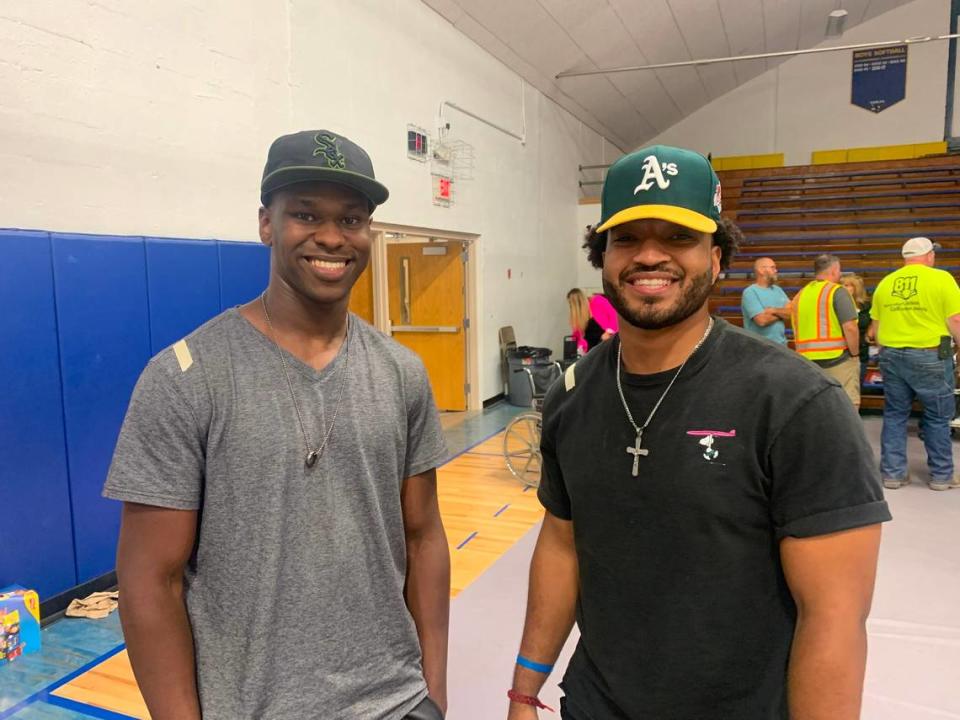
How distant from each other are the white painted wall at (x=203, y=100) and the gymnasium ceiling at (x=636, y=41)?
586 millimetres

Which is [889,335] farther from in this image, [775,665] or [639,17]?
[639,17]

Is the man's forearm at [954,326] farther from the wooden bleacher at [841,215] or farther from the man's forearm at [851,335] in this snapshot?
the wooden bleacher at [841,215]

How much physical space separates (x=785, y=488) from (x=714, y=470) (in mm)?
107

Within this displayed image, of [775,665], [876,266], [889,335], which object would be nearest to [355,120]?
[889,335]

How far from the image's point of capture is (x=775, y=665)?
1.11 meters

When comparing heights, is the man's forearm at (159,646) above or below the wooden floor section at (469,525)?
above

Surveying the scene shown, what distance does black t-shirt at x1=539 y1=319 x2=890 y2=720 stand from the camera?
103 centimetres

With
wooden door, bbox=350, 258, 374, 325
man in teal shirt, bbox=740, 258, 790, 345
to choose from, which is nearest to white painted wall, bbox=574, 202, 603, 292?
wooden door, bbox=350, 258, 374, 325

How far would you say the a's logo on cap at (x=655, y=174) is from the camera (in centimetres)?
115

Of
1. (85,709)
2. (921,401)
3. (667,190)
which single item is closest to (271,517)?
(667,190)

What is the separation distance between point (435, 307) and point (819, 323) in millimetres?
4472

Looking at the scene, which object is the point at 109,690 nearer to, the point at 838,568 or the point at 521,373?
the point at 838,568

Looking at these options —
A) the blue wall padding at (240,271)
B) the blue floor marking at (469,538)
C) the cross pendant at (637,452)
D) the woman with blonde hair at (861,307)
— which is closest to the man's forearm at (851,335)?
the woman with blonde hair at (861,307)

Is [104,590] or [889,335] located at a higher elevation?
[889,335]
